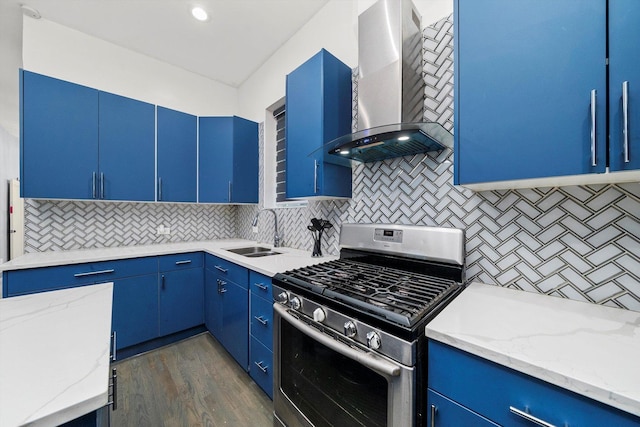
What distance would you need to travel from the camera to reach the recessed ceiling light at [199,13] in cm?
214

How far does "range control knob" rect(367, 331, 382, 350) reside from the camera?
33.8 inches

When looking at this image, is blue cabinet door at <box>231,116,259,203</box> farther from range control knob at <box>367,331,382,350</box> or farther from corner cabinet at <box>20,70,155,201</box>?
range control knob at <box>367,331,382,350</box>

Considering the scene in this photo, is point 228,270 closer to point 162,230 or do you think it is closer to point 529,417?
point 162,230

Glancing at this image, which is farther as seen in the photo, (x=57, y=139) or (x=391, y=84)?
(x=57, y=139)

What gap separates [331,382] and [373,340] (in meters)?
0.37

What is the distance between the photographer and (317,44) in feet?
7.33

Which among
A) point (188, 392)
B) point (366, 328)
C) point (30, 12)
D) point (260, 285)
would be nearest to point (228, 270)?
point (260, 285)

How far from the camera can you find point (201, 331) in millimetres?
2686

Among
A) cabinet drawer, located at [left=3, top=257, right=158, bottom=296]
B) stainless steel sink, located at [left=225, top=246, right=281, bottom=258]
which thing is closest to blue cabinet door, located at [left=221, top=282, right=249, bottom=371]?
stainless steel sink, located at [left=225, top=246, right=281, bottom=258]

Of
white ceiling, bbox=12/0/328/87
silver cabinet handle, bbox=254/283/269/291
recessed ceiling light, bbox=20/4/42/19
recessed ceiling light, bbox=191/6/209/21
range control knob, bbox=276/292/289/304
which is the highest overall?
white ceiling, bbox=12/0/328/87

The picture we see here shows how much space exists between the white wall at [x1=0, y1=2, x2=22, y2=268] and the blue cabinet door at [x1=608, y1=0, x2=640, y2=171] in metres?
4.04

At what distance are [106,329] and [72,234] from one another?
239 centimetres

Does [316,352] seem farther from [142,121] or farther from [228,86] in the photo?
[228,86]

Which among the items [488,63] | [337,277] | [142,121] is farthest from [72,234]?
[488,63]
